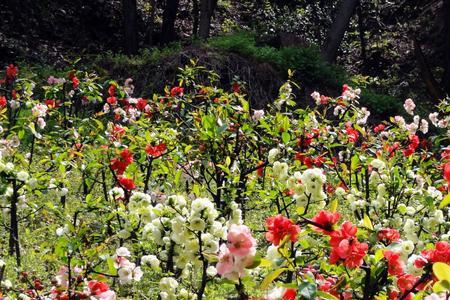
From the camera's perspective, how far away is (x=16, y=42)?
12703 millimetres

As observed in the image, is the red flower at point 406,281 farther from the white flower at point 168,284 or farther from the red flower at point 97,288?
the red flower at point 97,288

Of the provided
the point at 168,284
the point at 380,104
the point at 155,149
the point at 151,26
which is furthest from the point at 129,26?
the point at 168,284

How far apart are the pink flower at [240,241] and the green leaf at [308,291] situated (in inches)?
6.3

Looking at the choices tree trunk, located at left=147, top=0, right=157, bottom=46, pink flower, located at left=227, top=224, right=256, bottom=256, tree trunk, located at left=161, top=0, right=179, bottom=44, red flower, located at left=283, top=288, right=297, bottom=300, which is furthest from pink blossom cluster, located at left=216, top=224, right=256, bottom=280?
tree trunk, located at left=147, top=0, right=157, bottom=46

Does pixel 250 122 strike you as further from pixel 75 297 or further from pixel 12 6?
pixel 12 6

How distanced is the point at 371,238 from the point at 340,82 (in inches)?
379

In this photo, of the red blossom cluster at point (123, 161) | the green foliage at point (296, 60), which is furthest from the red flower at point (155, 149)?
the green foliage at point (296, 60)

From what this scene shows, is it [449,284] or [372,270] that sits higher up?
[449,284]

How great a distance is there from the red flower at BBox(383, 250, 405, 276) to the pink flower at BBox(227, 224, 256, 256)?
42 cm

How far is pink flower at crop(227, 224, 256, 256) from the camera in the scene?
160 cm

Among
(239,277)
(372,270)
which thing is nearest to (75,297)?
(239,277)

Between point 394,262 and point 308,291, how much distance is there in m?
0.38

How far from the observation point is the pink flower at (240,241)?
1.60m

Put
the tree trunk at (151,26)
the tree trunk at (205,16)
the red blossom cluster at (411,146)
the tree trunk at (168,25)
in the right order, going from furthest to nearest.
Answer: the tree trunk at (151,26) → the tree trunk at (168,25) → the tree trunk at (205,16) → the red blossom cluster at (411,146)
